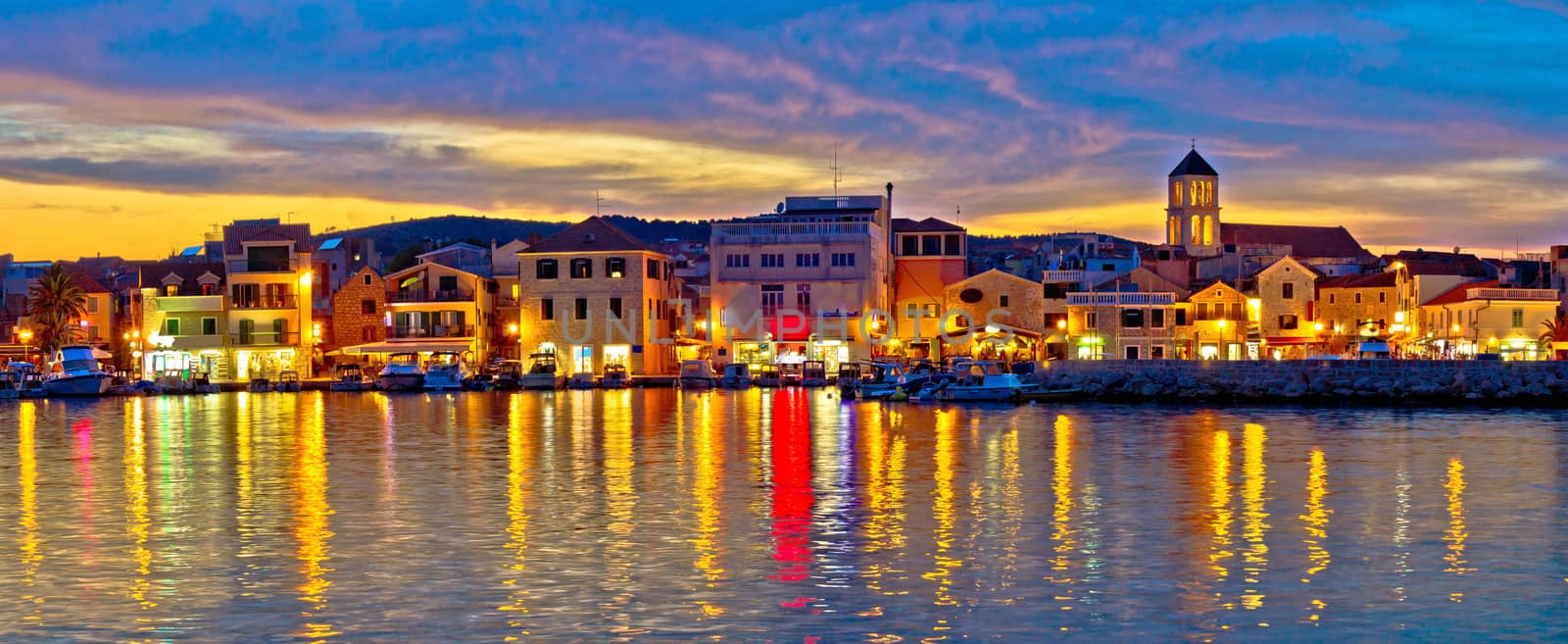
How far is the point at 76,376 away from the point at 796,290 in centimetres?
3607

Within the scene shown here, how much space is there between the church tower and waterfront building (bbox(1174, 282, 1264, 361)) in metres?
56.7

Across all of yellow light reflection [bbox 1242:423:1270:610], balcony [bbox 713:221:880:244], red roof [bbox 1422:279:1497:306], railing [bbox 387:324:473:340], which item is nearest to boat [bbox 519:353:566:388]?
railing [bbox 387:324:473:340]

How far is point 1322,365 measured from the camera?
72625 mm

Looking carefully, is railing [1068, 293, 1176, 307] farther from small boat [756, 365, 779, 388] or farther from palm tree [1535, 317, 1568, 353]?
palm tree [1535, 317, 1568, 353]

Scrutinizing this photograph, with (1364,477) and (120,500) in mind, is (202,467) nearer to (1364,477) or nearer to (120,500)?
(120,500)

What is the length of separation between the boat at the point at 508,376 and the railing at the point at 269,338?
1305 cm

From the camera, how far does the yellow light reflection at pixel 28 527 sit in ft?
70.7

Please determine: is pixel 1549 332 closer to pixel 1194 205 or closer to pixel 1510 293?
pixel 1510 293

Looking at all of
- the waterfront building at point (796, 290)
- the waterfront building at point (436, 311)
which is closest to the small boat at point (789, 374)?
the waterfront building at point (796, 290)

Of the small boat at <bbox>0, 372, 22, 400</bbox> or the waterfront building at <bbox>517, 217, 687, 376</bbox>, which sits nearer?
the small boat at <bbox>0, 372, 22, 400</bbox>

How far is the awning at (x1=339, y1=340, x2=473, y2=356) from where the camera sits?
90.4 m

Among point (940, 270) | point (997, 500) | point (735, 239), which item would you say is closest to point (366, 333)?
point (735, 239)

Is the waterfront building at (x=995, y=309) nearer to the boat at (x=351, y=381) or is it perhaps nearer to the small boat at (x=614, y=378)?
the small boat at (x=614, y=378)

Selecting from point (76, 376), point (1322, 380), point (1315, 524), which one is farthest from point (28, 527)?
point (76, 376)
